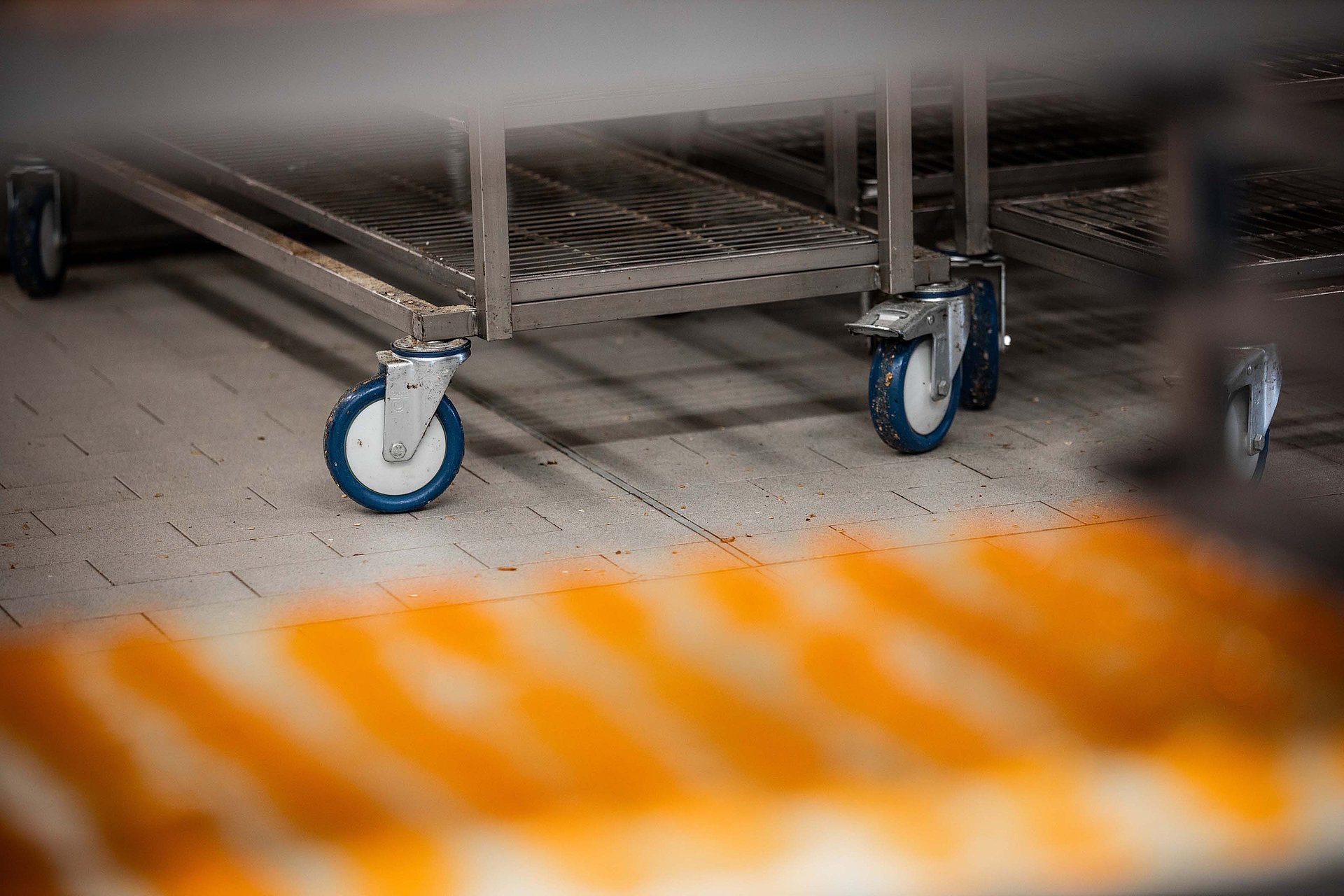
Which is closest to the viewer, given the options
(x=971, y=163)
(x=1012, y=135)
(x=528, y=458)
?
(x=528, y=458)

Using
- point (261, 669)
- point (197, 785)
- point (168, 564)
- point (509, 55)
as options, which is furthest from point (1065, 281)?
point (509, 55)

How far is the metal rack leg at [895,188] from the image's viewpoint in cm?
334

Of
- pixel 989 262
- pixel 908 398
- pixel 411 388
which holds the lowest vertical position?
pixel 908 398

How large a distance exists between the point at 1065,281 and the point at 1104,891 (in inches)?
159

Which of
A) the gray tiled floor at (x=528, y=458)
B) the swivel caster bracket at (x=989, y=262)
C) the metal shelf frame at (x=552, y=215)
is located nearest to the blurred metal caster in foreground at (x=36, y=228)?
the gray tiled floor at (x=528, y=458)

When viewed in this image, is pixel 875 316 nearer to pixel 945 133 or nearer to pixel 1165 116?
pixel 945 133

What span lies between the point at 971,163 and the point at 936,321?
465 millimetres

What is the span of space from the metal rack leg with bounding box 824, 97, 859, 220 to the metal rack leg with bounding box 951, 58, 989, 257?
32 centimetres

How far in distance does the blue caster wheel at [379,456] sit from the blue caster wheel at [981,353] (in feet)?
3.85

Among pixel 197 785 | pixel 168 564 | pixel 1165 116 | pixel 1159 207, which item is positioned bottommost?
pixel 168 564

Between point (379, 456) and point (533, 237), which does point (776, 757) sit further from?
point (533, 237)

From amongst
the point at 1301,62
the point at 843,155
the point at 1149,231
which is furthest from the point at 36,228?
the point at 1301,62

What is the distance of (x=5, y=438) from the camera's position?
373 centimetres

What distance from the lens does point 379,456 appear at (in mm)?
3172
